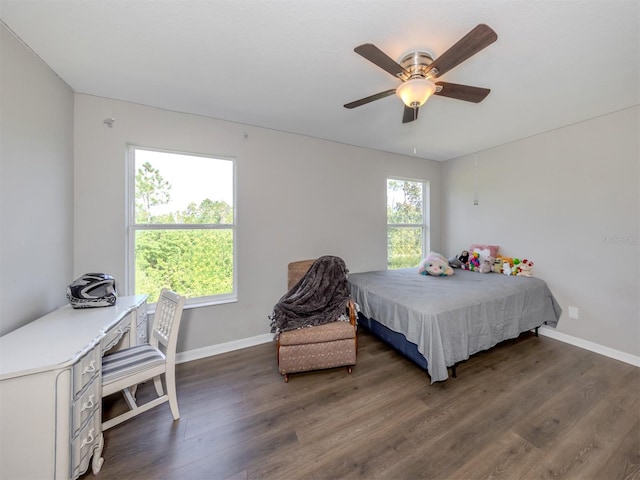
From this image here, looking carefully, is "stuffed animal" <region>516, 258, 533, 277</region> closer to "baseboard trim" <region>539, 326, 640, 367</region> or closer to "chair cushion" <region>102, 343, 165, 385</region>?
"baseboard trim" <region>539, 326, 640, 367</region>

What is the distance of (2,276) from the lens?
4.46 feet

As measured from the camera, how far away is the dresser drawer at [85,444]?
1096mm

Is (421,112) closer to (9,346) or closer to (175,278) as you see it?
(175,278)

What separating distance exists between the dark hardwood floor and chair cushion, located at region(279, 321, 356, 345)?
1.15ft

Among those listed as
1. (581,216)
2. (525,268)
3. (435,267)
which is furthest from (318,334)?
(581,216)

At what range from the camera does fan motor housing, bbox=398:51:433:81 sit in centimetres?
151

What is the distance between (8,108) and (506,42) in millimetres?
3040

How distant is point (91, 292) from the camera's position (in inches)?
67.2

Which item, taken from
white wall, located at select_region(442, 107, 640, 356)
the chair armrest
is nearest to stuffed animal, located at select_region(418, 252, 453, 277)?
white wall, located at select_region(442, 107, 640, 356)

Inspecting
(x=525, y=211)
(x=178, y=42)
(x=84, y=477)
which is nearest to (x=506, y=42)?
(x=178, y=42)

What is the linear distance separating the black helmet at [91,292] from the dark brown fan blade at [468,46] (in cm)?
265

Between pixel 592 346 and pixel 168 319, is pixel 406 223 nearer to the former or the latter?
pixel 592 346

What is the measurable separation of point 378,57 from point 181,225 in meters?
2.26

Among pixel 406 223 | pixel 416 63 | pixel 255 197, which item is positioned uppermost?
pixel 416 63
